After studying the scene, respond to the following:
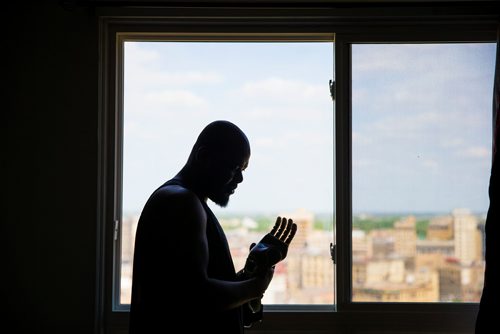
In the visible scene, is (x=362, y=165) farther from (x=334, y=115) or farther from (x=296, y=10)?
(x=296, y=10)

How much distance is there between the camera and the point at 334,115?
8.92 ft

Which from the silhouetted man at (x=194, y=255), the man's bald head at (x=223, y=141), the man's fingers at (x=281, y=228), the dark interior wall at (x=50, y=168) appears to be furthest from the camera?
the dark interior wall at (x=50, y=168)

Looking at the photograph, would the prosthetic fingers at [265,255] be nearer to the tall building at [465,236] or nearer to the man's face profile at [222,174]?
the man's face profile at [222,174]

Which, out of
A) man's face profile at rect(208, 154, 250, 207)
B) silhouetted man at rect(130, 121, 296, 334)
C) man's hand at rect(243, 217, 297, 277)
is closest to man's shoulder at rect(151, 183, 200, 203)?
silhouetted man at rect(130, 121, 296, 334)

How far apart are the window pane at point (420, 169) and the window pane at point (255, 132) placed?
0.50ft

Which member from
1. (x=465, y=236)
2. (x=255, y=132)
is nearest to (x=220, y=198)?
(x=255, y=132)

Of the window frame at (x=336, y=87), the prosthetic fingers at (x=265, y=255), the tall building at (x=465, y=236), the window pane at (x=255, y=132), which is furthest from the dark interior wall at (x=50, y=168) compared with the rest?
the tall building at (x=465, y=236)

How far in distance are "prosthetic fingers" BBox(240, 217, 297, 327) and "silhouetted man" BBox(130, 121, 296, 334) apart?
30 millimetres

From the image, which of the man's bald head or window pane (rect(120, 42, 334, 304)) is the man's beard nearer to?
the man's bald head

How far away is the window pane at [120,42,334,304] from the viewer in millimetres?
2709

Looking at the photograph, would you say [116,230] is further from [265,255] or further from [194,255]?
[194,255]

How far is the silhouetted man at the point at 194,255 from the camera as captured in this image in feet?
5.07

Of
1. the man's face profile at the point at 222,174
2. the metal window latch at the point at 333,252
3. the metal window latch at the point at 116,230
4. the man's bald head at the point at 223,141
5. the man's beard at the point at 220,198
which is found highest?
the man's bald head at the point at 223,141

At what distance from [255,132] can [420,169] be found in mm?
720
